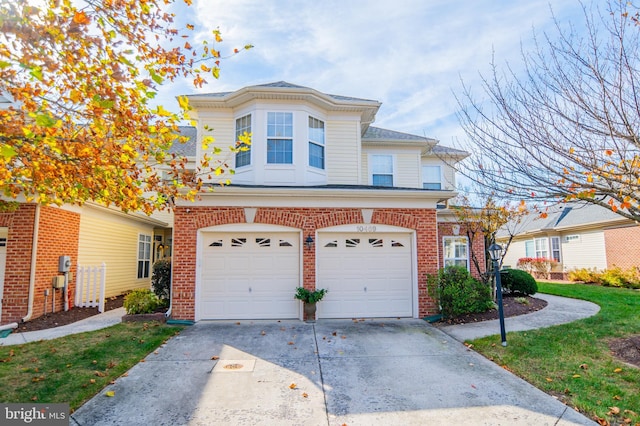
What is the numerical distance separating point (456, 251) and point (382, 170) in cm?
445

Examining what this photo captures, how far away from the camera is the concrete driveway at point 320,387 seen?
4562mm

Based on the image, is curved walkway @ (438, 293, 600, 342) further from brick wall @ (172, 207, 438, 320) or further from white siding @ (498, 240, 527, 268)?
white siding @ (498, 240, 527, 268)

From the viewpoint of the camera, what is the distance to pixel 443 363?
6.48 metres

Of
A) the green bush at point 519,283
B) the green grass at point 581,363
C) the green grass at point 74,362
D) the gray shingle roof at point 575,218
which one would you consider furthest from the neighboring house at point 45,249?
the gray shingle roof at point 575,218

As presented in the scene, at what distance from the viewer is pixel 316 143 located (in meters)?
12.3

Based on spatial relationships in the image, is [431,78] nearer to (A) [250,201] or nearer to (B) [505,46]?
(B) [505,46]

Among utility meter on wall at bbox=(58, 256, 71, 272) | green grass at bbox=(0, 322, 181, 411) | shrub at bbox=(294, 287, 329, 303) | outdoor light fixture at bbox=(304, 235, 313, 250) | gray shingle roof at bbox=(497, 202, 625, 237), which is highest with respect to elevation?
gray shingle roof at bbox=(497, 202, 625, 237)

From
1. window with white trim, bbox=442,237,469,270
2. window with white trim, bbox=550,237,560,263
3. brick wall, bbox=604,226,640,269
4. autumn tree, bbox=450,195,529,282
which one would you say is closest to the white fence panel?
autumn tree, bbox=450,195,529,282

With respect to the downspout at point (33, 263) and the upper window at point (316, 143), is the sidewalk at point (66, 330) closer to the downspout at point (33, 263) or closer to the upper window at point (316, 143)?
the downspout at point (33, 263)

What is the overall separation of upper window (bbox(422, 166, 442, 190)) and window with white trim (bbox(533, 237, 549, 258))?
10.6 meters

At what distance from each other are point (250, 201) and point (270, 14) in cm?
452

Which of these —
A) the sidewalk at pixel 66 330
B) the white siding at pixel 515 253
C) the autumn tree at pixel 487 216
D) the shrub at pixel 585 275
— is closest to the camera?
the sidewalk at pixel 66 330

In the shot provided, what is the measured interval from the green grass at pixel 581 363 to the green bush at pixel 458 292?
1.59m

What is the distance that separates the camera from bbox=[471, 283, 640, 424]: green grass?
4.87 m
